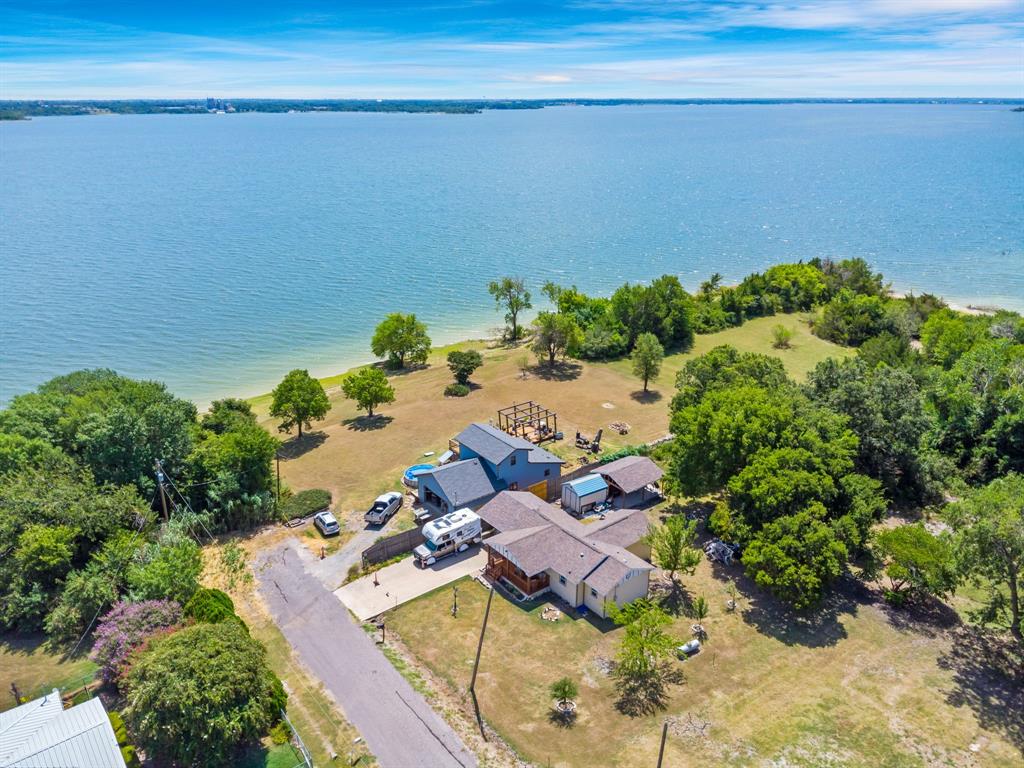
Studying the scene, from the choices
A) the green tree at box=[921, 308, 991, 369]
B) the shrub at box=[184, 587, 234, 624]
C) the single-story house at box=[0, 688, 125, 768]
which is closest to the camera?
the single-story house at box=[0, 688, 125, 768]

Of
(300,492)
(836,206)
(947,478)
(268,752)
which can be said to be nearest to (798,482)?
(947,478)

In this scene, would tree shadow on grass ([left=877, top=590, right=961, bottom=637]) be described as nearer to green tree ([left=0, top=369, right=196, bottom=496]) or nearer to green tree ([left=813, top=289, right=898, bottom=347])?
green tree ([left=0, top=369, right=196, bottom=496])

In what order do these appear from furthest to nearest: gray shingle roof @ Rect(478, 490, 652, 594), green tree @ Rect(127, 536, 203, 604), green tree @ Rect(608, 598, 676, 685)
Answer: gray shingle roof @ Rect(478, 490, 652, 594), green tree @ Rect(127, 536, 203, 604), green tree @ Rect(608, 598, 676, 685)

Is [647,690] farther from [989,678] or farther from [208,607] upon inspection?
[208,607]

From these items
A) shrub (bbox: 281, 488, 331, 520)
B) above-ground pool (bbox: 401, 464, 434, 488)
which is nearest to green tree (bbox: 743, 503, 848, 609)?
above-ground pool (bbox: 401, 464, 434, 488)

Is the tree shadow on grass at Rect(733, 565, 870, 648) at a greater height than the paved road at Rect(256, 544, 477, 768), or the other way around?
the paved road at Rect(256, 544, 477, 768)

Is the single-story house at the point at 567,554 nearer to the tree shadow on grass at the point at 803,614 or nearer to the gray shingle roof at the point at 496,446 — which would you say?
the gray shingle roof at the point at 496,446

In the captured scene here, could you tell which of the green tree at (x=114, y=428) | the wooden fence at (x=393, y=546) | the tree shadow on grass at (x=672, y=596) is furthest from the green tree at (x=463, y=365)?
the tree shadow on grass at (x=672, y=596)
